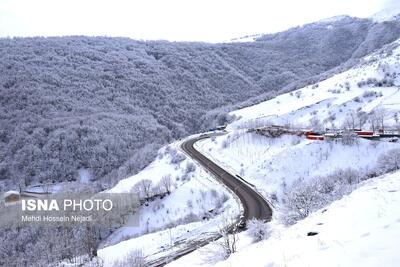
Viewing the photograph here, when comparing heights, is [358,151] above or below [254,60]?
below

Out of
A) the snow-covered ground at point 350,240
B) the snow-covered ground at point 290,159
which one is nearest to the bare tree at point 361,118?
the snow-covered ground at point 290,159

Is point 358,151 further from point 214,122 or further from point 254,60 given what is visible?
point 254,60

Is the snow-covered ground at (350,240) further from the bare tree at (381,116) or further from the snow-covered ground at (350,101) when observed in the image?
the snow-covered ground at (350,101)

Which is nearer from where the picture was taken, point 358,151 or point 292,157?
point 358,151

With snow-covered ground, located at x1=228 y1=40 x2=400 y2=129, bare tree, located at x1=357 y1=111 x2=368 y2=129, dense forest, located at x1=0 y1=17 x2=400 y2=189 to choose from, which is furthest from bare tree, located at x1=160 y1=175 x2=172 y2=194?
bare tree, located at x1=357 y1=111 x2=368 y2=129

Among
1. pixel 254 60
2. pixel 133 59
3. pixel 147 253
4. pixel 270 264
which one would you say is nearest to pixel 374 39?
pixel 254 60

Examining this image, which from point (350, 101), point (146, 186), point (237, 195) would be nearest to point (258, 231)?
point (237, 195)

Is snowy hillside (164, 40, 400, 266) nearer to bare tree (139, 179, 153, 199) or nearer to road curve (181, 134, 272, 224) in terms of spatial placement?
road curve (181, 134, 272, 224)
